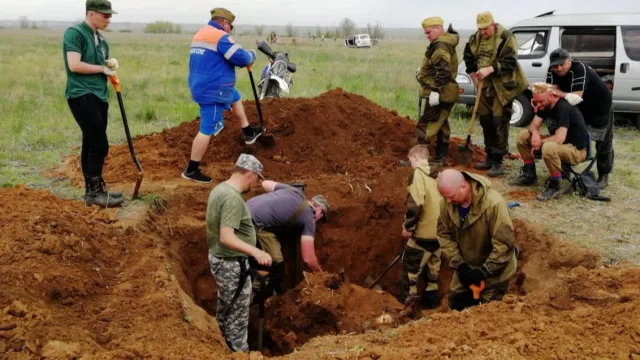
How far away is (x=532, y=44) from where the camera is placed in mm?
10750

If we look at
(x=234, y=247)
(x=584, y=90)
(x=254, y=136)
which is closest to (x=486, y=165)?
(x=584, y=90)

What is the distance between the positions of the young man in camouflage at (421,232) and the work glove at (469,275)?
0.90 meters

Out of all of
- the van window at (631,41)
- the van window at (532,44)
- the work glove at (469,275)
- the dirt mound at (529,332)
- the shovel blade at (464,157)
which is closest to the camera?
the dirt mound at (529,332)

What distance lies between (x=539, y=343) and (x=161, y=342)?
2360mm

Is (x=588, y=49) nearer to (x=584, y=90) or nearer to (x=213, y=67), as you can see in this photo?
(x=584, y=90)

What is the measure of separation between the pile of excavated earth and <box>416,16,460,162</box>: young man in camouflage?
0.73 m

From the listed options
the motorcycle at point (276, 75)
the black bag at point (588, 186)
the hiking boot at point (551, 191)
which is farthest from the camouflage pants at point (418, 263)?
the motorcycle at point (276, 75)

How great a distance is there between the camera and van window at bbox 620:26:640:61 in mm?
10172

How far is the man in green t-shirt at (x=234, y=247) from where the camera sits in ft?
13.9

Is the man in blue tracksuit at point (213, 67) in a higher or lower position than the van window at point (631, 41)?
lower

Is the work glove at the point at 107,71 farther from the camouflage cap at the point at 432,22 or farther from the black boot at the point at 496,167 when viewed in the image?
the black boot at the point at 496,167

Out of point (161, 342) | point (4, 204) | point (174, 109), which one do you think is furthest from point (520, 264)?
point (174, 109)

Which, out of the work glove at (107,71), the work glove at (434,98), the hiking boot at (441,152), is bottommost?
the hiking boot at (441,152)

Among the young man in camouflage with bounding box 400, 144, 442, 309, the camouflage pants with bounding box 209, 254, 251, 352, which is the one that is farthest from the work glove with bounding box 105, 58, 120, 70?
the young man in camouflage with bounding box 400, 144, 442, 309
